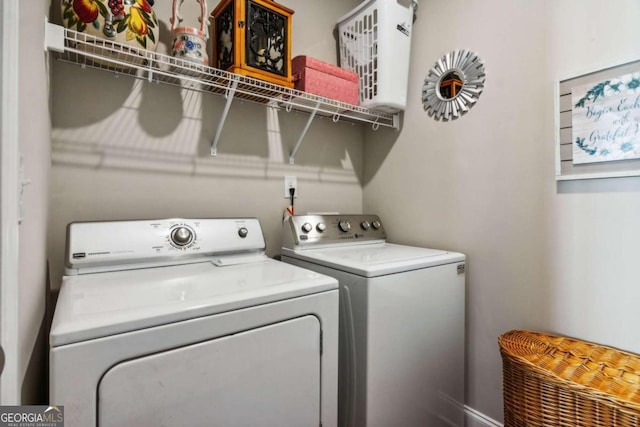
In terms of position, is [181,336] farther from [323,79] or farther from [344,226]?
[323,79]

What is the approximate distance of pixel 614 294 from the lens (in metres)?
1.20

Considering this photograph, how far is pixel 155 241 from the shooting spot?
1237mm

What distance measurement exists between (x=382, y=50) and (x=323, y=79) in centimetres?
38

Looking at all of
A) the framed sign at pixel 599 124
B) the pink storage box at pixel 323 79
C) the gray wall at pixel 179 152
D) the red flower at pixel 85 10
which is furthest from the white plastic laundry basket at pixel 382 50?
the red flower at pixel 85 10

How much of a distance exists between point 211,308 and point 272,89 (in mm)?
1076

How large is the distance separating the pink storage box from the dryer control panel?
658mm

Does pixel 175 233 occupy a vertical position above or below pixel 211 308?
above

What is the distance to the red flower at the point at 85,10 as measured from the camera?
1.09 metres

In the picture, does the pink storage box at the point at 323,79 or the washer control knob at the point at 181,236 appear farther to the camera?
the pink storage box at the point at 323,79

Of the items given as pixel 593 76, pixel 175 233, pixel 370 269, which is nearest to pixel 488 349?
pixel 370 269

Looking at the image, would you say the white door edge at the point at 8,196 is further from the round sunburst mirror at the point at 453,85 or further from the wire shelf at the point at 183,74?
the round sunburst mirror at the point at 453,85

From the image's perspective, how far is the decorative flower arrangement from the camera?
3.59 feet

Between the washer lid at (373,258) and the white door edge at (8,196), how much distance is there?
961 millimetres

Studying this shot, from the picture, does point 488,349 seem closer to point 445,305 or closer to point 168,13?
point 445,305
